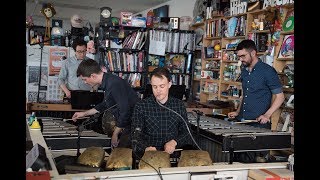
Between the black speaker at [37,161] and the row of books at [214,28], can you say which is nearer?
the black speaker at [37,161]

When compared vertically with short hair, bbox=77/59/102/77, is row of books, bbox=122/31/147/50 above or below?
above

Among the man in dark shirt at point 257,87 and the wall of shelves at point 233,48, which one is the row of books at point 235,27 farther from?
the man in dark shirt at point 257,87

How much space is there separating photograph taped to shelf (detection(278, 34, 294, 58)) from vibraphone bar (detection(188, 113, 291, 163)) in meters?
1.90

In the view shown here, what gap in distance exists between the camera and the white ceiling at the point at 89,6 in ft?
34.1

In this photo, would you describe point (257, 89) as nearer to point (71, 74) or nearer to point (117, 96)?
point (117, 96)

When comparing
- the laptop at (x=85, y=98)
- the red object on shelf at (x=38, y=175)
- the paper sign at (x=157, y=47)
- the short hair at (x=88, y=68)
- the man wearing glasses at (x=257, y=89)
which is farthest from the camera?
the paper sign at (x=157, y=47)

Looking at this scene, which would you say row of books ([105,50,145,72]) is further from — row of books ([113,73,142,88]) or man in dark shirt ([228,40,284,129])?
man in dark shirt ([228,40,284,129])

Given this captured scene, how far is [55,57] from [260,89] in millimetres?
3992

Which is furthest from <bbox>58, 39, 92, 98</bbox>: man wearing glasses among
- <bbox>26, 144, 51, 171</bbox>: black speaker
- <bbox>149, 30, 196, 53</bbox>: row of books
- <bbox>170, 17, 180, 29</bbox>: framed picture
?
<bbox>26, 144, 51, 171</bbox>: black speaker

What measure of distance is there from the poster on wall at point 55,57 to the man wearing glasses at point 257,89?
3683 millimetres

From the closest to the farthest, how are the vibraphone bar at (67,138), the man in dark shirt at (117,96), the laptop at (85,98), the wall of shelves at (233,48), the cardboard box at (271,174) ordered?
the cardboard box at (271,174) → the vibraphone bar at (67,138) → the man in dark shirt at (117,96) → the laptop at (85,98) → the wall of shelves at (233,48)

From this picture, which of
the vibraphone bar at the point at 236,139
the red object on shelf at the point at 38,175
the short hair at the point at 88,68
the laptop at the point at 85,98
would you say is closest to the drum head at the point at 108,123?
the short hair at the point at 88,68

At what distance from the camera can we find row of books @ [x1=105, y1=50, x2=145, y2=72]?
20.3 feet
